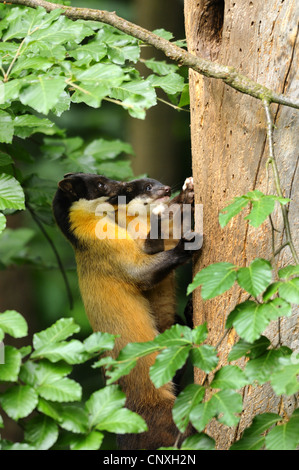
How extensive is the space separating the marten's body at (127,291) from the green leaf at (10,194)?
3.22ft

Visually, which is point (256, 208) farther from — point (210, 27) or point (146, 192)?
point (146, 192)

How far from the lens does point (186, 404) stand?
2186 millimetres

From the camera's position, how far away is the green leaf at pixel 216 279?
84.7 inches

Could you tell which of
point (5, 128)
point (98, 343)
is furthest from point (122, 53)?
point (98, 343)

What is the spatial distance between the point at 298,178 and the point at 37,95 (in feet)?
4.02

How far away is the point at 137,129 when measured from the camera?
23.3 feet

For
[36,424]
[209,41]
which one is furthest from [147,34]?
[36,424]

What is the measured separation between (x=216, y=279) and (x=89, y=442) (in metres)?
0.73

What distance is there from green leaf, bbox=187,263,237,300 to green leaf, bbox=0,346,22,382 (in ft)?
2.21

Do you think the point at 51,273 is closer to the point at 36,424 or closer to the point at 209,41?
the point at 209,41

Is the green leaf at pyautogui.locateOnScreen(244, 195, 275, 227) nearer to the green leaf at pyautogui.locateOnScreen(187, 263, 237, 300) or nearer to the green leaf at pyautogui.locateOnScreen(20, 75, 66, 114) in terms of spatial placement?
the green leaf at pyautogui.locateOnScreen(187, 263, 237, 300)

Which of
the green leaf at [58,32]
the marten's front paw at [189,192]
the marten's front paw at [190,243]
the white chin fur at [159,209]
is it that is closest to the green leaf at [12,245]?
the white chin fur at [159,209]

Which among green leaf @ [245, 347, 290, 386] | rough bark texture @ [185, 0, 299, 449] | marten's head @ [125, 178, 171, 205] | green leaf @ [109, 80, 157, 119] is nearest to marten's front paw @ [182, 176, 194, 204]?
rough bark texture @ [185, 0, 299, 449]

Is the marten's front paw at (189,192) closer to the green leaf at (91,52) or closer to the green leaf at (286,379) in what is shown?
the green leaf at (91,52)
